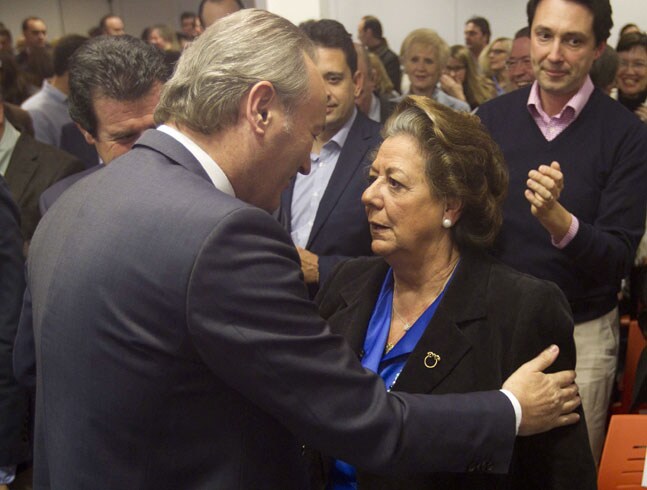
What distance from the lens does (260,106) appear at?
4.41 feet

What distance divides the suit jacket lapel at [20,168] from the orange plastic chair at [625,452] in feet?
8.75

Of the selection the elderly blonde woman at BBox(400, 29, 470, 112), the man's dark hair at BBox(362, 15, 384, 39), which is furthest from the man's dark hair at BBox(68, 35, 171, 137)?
the man's dark hair at BBox(362, 15, 384, 39)

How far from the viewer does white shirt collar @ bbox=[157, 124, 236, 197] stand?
4.35 ft

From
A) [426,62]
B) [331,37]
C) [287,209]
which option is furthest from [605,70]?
[287,209]

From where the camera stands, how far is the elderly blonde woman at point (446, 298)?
177 centimetres

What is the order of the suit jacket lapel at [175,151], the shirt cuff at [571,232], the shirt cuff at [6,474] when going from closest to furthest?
1. the suit jacket lapel at [175,151]
2. the shirt cuff at [6,474]
3. the shirt cuff at [571,232]

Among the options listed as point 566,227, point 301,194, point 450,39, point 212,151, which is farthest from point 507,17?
point 212,151

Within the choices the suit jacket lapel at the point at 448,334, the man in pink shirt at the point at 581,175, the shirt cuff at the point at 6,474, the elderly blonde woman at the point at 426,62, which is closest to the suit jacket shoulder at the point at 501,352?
the suit jacket lapel at the point at 448,334

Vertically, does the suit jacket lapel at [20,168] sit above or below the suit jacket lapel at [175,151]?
below

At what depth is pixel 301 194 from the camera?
10.0 ft

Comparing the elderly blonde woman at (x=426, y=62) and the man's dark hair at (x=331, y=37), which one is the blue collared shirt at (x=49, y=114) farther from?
the elderly blonde woman at (x=426, y=62)

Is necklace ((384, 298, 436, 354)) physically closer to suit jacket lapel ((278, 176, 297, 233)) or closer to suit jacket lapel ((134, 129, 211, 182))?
suit jacket lapel ((134, 129, 211, 182))

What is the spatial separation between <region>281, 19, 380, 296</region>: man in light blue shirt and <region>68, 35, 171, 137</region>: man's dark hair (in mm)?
682

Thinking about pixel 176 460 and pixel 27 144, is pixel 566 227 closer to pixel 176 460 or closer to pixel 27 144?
pixel 176 460
